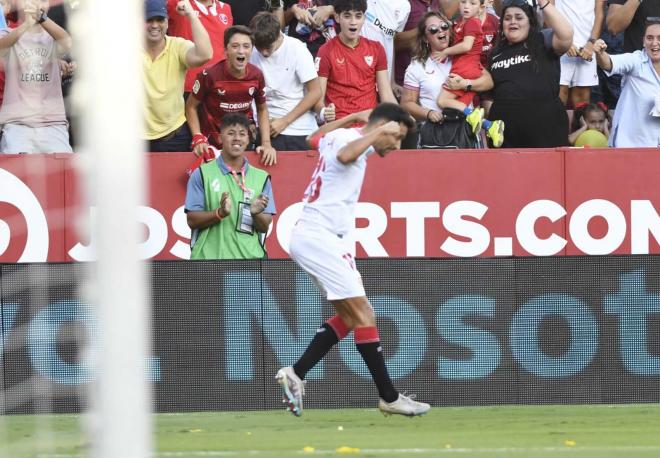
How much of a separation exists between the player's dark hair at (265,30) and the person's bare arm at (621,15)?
3270 millimetres

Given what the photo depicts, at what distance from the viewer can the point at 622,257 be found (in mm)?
9664

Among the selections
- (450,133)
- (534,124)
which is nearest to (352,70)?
(450,133)

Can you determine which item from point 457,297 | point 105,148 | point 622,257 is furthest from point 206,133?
point 105,148

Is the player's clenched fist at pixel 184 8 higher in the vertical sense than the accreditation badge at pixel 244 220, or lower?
higher

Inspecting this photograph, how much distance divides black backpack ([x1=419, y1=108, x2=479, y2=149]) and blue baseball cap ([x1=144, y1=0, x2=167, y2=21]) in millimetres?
2426

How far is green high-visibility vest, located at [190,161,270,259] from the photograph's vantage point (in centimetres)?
1003

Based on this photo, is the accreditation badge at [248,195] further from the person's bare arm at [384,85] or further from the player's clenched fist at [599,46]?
the player's clenched fist at [599,46]

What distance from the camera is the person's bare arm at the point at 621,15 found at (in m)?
12.5

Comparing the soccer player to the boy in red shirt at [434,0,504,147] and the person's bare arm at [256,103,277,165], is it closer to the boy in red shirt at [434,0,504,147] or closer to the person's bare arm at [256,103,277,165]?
the person's bare arm at [256,103,277,165]

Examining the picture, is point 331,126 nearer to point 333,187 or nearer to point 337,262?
point 333,187

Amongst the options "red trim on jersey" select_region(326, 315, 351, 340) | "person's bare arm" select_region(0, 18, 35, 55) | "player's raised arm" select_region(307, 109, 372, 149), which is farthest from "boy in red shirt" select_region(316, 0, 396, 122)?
"red trim on jersey" select_region(326, 315, 351, 340)

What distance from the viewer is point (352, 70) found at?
11.7m

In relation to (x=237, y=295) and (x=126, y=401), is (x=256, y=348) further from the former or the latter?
(x=126, y=401)

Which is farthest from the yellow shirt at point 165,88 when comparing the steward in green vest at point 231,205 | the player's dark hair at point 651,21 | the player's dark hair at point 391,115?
the player's dark hair at point 651,21
